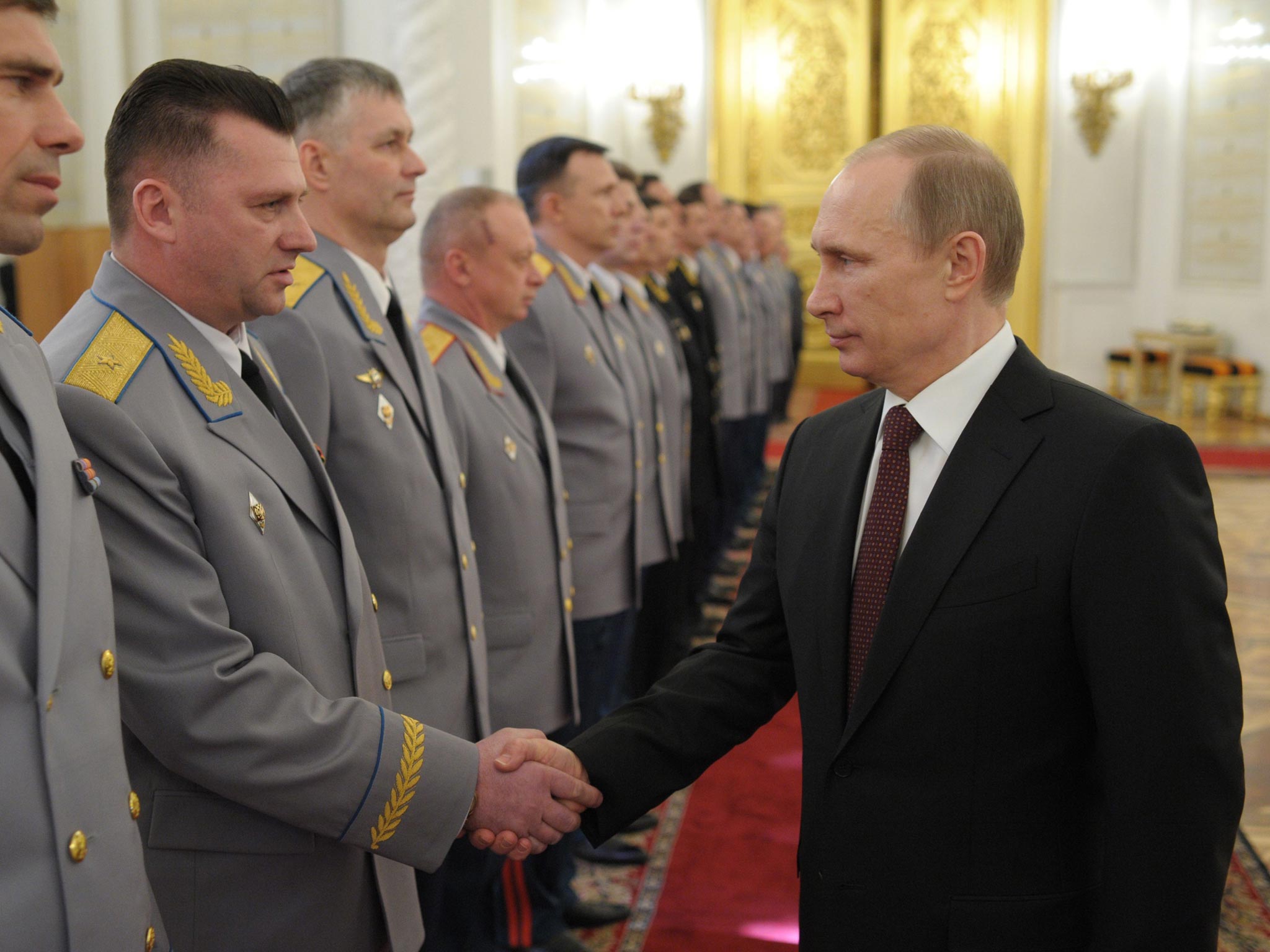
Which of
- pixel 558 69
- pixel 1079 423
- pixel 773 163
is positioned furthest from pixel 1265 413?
pixel 1079 423

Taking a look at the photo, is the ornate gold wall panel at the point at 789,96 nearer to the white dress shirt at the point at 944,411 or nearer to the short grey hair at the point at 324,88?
the short grey hair at the point at 324,88

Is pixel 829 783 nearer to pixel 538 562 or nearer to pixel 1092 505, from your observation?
pixel 1092 505

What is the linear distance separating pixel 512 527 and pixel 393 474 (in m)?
0.50

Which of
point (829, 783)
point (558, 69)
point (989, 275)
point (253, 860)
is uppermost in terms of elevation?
point (558, 69)

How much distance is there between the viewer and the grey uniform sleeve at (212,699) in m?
1.37

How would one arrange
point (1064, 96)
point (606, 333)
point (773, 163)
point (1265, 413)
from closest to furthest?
point (606, 333) < point (1265, 413) < point (1064, 96) < point (773, 163)

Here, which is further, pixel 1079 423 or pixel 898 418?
pixel 898 418

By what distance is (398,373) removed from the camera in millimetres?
2152

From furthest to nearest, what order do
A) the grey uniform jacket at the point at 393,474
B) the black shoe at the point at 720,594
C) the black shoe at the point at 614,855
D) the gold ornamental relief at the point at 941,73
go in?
the gold ornamental relief at the point at 941,73 → the black shoe at the point at 720,594 → the black shoe at the point at 614,855 → the grey uniform jacket at the point at 393,474

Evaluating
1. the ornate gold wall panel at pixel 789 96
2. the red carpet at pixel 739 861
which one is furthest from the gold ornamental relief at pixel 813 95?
the red carpet at pixel 739 861

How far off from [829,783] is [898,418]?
450mm

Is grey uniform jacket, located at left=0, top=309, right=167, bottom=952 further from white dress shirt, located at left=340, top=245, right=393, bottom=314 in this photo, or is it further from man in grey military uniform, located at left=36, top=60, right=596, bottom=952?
white dress shirt, located at left=340, top=245, right=393, bottom=314

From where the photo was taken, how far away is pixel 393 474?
6.79 ft

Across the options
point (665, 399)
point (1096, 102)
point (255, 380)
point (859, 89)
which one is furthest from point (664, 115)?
point (255, 380)
